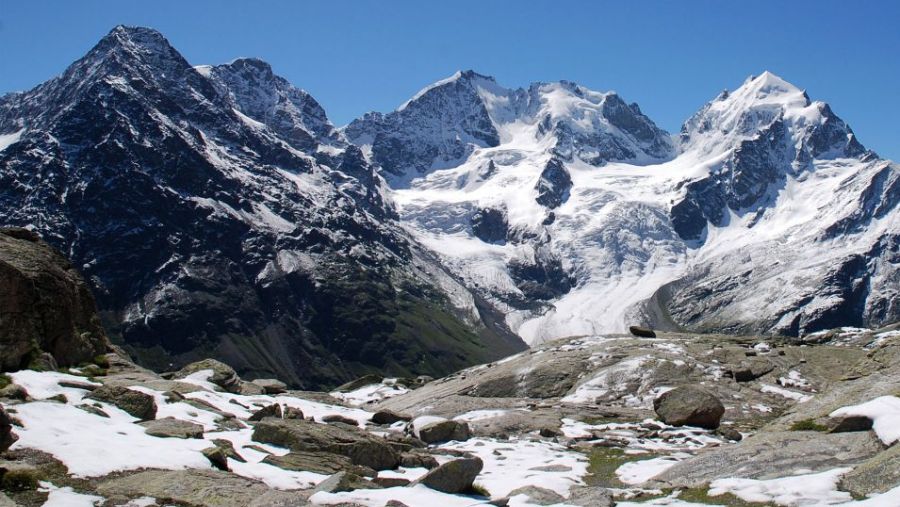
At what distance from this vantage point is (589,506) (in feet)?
73.2

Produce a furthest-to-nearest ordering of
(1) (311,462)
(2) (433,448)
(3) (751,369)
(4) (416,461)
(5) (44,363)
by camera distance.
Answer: (3) (751,369), (2) (433,448), (5) (44,363), (4) (416,461), (1) (311,462)

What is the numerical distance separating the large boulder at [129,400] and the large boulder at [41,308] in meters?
5.63

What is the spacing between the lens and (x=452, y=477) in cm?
2636

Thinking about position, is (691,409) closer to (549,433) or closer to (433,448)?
(549,433)

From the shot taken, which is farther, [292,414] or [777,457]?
[292,414]

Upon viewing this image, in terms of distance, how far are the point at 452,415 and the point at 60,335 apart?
25.6 m

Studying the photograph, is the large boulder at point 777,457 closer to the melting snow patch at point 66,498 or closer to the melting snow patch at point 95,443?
the melting snow patch at point 95,443

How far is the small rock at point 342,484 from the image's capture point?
77.8 feet

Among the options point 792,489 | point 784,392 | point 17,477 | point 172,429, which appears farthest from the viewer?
point 784,392

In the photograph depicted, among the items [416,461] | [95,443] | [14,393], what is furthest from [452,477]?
[14,393]

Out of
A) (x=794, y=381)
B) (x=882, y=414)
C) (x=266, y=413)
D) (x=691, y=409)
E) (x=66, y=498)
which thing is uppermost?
(x=794, y=381)

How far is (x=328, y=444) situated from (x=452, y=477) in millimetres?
7497

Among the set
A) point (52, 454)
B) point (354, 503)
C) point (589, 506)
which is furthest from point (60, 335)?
point (589, 506)

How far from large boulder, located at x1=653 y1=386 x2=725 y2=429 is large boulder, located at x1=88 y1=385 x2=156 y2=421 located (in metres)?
31.4
